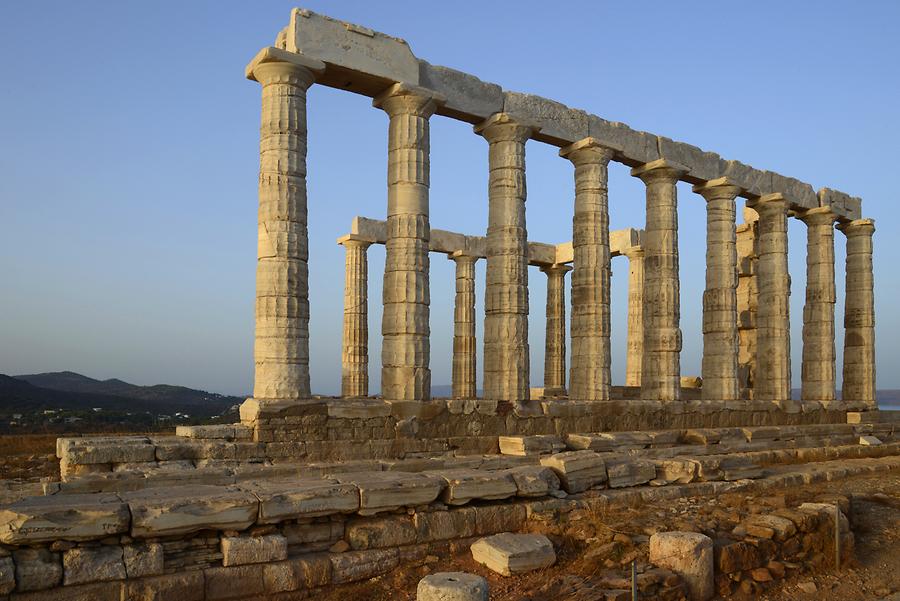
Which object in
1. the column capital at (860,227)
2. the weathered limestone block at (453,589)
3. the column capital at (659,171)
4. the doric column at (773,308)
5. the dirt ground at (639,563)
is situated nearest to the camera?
the weathered limestone block at (453,589)

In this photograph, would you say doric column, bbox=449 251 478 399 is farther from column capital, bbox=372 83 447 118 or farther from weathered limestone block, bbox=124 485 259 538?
weathered limestone block, bbox=124 485 259 538

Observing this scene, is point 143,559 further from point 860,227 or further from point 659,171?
point 860,227

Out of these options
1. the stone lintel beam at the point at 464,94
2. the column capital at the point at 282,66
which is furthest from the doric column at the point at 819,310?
the column capital at the point at 282,66

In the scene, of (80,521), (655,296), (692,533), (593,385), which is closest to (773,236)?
(655,296)

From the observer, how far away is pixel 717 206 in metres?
23.9

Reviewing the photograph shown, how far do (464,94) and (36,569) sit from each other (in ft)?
45.7

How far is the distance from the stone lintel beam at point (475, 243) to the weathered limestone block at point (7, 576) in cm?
2032

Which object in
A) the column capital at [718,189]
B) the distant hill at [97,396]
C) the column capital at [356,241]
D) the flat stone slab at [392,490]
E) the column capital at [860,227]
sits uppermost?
the column capital at [718,189]

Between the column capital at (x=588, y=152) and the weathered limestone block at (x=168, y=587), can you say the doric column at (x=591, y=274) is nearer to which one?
the column capital at (x=588, y=152)

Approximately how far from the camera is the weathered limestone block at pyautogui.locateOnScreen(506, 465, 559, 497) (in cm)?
1131

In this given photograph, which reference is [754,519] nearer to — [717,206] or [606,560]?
[606,560]

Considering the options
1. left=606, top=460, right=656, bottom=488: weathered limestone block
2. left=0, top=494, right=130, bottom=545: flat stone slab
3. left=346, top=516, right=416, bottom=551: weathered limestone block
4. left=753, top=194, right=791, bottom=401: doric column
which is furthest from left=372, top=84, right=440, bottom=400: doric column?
left=753, top=194, right=791, bottom=401: doric column

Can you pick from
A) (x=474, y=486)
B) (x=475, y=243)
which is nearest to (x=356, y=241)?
(x=475, y=243)

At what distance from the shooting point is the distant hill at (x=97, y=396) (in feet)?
151
